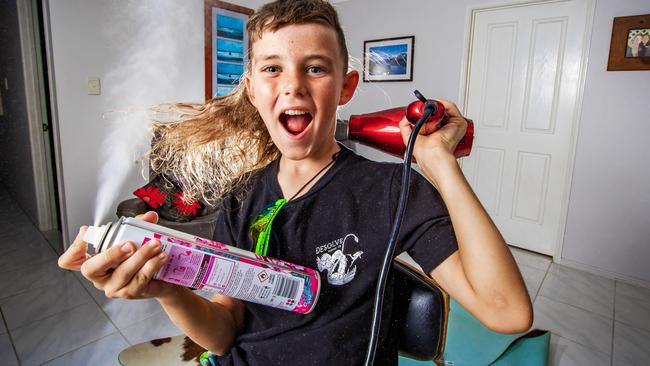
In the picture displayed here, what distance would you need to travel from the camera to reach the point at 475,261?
20.3 inches

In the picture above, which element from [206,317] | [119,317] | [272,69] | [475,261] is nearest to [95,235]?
[206,317]

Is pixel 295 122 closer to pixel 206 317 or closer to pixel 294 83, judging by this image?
pixel 294 83

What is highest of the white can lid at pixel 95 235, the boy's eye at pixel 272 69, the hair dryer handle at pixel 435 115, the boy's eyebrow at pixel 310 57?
the boy's eyebrow at pixel 310 57

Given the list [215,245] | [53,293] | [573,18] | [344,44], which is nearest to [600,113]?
[573,18]

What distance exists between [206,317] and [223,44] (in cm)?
305

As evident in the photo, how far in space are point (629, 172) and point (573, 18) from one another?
1137 millimetres

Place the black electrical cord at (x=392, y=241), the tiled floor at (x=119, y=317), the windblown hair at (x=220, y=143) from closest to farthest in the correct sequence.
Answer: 1. the black electrical cord at (x=392, y=241)
2. the windblown hair at (x=220, y=143)
3. the tiled floor at (x=119, y=317)

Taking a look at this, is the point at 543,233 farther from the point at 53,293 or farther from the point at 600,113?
the point at 53,293

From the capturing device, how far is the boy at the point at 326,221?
Result: 0.55 metres

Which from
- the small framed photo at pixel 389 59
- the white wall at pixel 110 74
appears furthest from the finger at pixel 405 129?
the small framed photo at pixel 389 59

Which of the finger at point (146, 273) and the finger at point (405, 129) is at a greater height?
the finger at point (405, 129)

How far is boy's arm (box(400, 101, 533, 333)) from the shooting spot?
1.67 ft

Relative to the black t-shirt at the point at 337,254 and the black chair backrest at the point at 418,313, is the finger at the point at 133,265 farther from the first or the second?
the black chair backrest at the point at 418,313

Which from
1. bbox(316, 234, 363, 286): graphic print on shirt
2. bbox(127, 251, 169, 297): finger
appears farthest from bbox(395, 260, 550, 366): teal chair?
bbox(127, 251, 169, 297): finger
